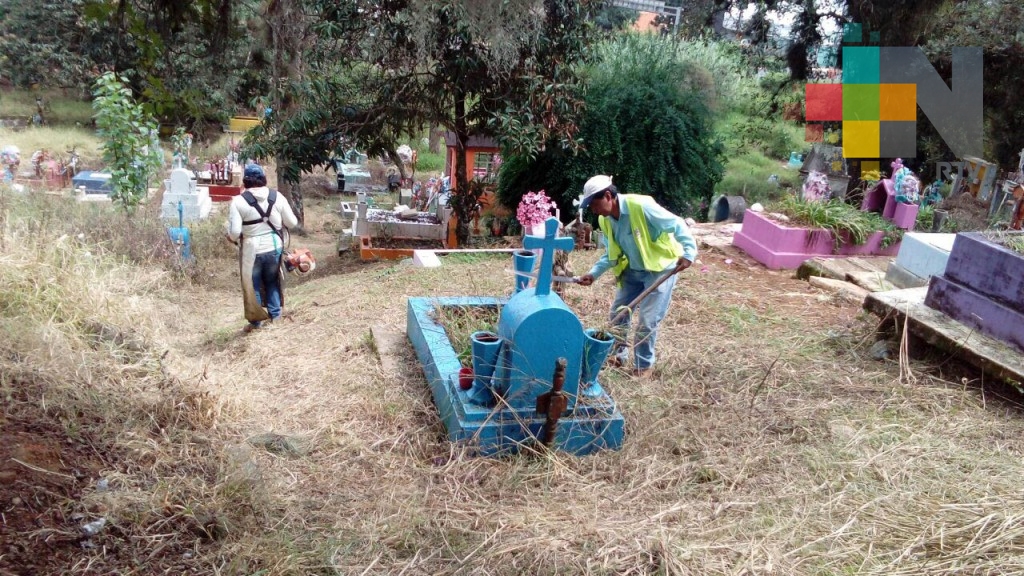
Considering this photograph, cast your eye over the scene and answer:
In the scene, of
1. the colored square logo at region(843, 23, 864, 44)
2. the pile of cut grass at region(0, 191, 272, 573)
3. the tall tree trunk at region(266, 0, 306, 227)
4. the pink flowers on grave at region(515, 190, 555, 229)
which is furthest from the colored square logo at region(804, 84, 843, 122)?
the pile of cut grass at region(0, 191, 272, 573)

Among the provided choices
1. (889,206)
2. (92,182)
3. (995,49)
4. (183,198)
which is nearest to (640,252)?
(889,206)

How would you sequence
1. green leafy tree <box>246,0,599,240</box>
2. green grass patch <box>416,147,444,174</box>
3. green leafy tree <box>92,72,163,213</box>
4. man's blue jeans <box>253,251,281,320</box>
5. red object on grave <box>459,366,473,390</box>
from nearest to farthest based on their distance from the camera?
1. red object on grave <box>459,366,473,390</box>
2. man's blue jeans <box>253,251,281,320</box>
3. green leafy tree <box>92,72,163,213</box>
4. green leafy tree <box>246,0,599,240</box>
5. green grass patch <box>416,147,444,174</box>

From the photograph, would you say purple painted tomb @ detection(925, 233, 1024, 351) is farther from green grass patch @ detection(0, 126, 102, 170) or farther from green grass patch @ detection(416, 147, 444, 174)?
green grass patch @ detection(0, 126, 102, 170)

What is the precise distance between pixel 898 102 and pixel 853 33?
2132 millimetres

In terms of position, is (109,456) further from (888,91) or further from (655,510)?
(888,91)

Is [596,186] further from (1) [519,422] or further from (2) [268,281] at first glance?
(2) [268,281]

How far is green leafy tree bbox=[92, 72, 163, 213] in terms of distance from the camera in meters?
10.4

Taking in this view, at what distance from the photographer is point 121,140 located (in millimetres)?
10695

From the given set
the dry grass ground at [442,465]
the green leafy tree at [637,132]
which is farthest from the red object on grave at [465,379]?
the green leafy tree at [637,132]

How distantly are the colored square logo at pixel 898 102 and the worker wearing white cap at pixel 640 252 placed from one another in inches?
484

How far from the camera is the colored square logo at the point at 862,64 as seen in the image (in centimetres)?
1400

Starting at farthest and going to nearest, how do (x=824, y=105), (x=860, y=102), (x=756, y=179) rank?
(x=756, y=179), (x=824, y=105), (x=860, y=102)

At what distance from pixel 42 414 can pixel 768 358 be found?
4622 mm

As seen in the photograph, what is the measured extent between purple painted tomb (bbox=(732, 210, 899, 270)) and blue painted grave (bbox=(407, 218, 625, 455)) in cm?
548
